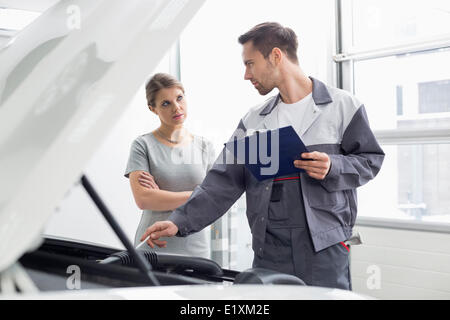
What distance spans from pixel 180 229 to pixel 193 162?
0.54m

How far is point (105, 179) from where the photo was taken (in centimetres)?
367

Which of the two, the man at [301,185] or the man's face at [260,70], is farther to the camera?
the man's face at [260,70]

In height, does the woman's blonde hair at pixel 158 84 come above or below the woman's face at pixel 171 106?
above

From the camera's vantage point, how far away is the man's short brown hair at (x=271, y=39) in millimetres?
1954

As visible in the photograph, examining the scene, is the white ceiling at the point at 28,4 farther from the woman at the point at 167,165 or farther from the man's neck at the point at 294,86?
the man's neck at the point at 294,86

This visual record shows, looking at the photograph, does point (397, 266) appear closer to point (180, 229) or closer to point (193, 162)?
point (193, 162)

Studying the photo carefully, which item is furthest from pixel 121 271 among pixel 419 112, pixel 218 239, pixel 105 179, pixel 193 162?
pixel 419 112

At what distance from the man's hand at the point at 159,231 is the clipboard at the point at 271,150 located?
1.13ft

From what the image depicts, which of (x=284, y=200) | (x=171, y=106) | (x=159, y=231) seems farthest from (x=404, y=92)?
(x=159, y=231)

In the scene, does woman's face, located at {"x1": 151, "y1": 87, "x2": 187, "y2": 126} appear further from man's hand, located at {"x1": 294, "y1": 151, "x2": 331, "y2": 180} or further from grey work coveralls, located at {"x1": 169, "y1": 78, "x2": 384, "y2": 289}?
man's hand, located at {"x1": 294, "y1": 151, "x2": 331, "y2": 180}

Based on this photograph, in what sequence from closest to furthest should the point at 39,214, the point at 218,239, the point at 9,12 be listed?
the point at 39,214 → the point at 9,12 → the point at 218,239

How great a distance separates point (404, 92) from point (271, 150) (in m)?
2.44

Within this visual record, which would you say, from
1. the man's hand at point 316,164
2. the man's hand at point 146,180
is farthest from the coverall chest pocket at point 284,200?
the man's hand at point 146,180
